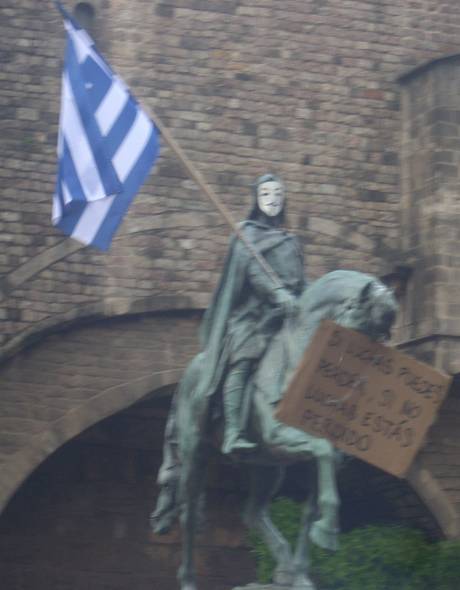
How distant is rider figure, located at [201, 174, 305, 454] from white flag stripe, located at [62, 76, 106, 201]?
4.50ft

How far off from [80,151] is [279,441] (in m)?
2.94

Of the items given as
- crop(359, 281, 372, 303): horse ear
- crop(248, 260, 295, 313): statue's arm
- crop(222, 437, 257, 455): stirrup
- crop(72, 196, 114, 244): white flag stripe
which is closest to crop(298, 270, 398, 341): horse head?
crop(359, 281, 372, 303): horse ear

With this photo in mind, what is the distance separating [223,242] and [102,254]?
1128 mm

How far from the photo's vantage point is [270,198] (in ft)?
42.7

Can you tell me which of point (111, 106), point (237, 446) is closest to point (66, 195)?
point (111, 106)

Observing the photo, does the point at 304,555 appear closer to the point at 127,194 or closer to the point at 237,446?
the point at 237,446

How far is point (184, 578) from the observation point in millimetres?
13000

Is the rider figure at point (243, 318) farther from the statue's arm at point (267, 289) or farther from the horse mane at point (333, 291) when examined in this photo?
the horse mane at point (333, 291)

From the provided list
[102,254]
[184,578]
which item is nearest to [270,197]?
[184,578]

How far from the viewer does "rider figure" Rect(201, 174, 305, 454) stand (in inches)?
493

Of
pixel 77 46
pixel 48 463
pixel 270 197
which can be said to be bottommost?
pixel 48 463

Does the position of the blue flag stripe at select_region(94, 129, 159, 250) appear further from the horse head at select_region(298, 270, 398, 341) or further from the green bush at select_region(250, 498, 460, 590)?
the green bush at select_region(250, 498, 460, 590)

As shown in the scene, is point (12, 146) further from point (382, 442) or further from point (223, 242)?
point (382, 442)

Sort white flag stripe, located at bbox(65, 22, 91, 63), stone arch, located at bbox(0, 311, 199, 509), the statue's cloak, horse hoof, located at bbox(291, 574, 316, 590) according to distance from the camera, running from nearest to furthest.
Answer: horse hoof, located at bbox(291, 574, 316, 590), the statue's cloak, white flag stripe, located at bbox(65, 22, 91, 63), stone arch, located at bbox(0, 311, 199, 509)
